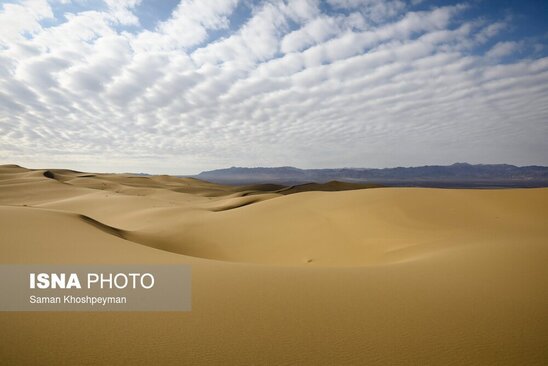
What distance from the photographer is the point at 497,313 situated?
2.90m

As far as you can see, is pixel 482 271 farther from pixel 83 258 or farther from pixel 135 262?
pixel 83 258

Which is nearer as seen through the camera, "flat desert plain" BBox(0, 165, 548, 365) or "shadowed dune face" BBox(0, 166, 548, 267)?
"flat desert plain" BBox(0, 165, 548, 365)

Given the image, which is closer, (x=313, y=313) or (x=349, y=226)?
(x=313, y=313)

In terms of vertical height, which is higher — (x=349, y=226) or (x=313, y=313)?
(x=313, y=313)

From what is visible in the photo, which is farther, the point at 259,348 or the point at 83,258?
the point at 83,258

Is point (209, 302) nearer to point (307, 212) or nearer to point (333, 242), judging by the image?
point (333, 242)

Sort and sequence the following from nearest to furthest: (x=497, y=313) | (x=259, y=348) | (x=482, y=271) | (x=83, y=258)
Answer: (x=259, y=348)
(x=497, y=313)
(x=482, y=271)
(x=83, y=258)

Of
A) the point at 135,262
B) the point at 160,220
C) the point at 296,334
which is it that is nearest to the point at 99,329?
the point at 296,334

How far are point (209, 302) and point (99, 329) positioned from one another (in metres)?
1.02

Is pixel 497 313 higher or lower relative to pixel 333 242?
higher

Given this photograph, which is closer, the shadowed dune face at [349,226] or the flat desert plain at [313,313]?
the flat desert plain at [313,313]

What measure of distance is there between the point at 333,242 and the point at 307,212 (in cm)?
346

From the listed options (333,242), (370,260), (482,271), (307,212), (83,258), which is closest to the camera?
(482,271)

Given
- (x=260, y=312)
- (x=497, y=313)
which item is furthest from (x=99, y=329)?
(x=497, y=313)
